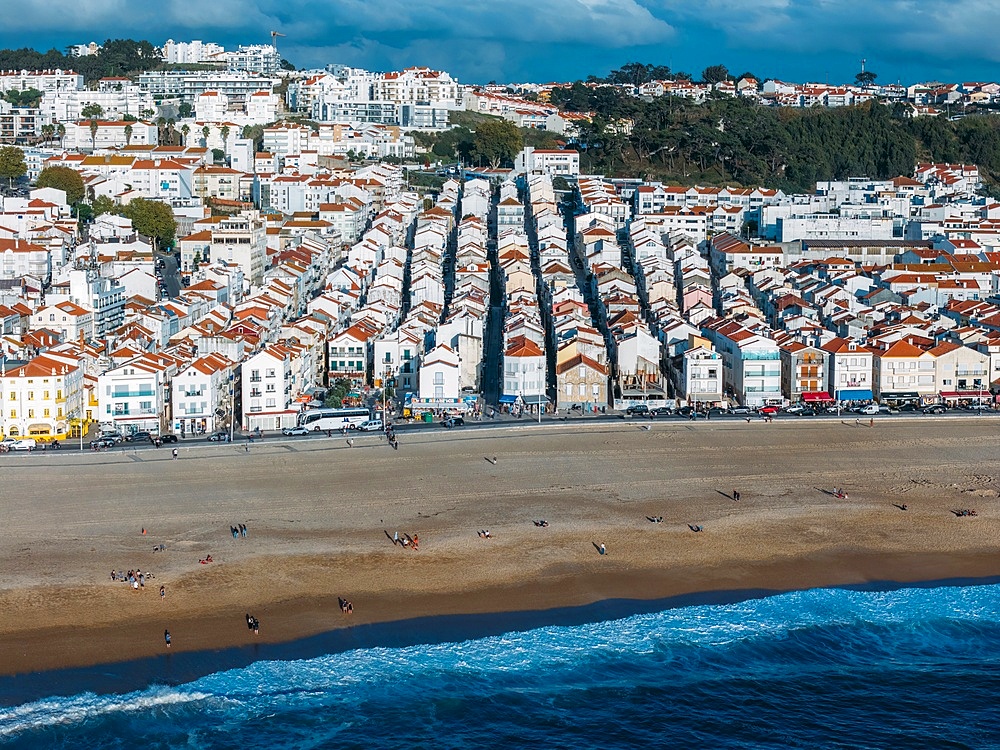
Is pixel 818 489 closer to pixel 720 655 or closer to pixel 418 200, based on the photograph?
pixel 720 655

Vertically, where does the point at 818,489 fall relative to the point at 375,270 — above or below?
below

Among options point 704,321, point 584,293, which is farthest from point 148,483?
point 584,293

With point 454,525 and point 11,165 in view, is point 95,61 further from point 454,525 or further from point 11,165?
point 454,525

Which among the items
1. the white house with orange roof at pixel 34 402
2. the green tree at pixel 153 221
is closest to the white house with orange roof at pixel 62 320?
the white house with orange roof at pixel 34 402

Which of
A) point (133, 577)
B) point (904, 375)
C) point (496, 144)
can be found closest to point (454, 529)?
point (133, 577)

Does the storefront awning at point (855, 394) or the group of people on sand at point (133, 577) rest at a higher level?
the storefront awning at point (855, 394)

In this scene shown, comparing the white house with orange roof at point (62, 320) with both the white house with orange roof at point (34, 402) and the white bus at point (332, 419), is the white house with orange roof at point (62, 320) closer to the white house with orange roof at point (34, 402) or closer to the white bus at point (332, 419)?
the white house with orange roof at point (34, 402)
